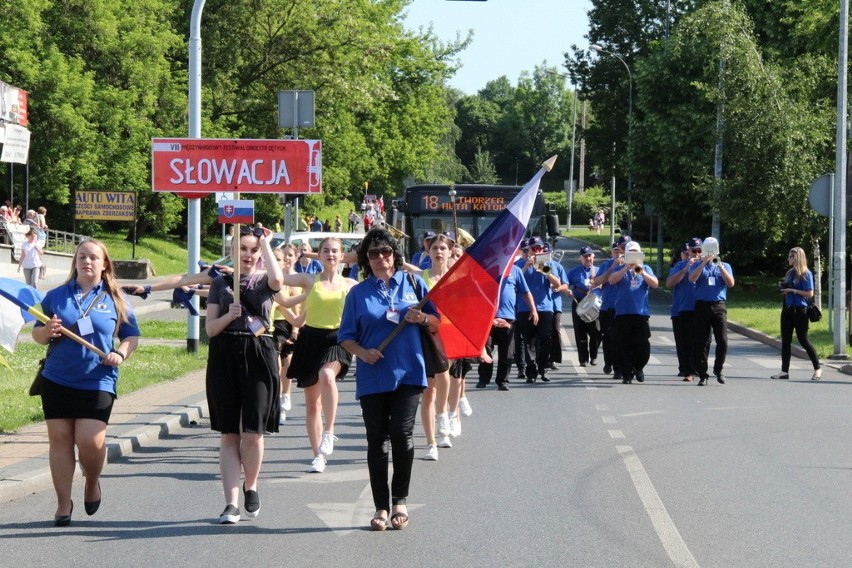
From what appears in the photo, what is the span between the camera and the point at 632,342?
56.6 feet

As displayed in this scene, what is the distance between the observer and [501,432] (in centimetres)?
1230

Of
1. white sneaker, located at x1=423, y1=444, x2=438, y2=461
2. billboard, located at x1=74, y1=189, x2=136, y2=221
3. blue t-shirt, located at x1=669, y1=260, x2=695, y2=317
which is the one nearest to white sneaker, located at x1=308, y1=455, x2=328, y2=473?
white sneaker, located at x1=423, y1=444, x2=438, y2=461

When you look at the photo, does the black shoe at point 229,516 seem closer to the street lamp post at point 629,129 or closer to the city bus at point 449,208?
the city bus at point 449,208

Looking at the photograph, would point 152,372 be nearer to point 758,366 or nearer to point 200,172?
point 200,172

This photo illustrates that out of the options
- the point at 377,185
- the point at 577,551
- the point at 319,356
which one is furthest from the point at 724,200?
the point at 377,185

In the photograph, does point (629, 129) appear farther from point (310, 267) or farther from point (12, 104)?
point (310, 267)

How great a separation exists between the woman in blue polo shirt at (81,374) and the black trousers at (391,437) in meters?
1.50

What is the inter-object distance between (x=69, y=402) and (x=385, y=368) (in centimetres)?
185

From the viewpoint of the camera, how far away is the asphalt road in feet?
23.6

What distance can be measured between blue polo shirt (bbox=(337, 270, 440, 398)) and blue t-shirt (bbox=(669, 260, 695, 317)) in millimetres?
9795

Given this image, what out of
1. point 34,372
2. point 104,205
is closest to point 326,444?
point 34,372

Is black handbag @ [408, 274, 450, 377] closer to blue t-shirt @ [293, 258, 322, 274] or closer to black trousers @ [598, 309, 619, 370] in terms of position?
blue t-shirt @ [293, 258, 322, 274]

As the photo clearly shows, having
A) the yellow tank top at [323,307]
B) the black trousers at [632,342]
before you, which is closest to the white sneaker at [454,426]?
the yellow tank top at [323,307]

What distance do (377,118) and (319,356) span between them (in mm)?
50684
